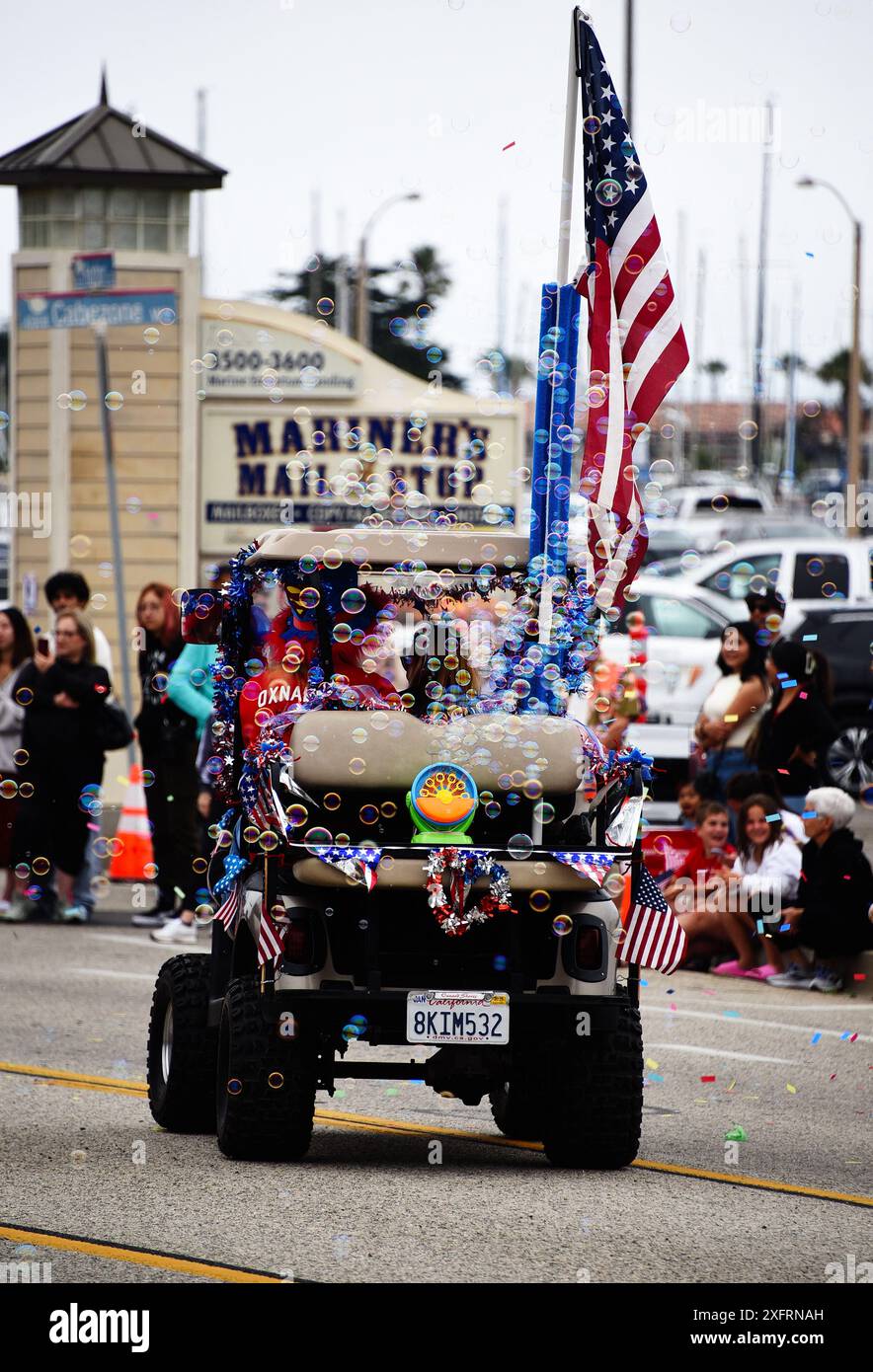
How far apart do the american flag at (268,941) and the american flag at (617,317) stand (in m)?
2.66

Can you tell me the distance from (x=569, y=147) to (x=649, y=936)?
14.2 feet

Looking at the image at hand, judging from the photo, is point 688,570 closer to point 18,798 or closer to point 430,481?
point 430,481

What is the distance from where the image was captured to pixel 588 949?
7.39 metres

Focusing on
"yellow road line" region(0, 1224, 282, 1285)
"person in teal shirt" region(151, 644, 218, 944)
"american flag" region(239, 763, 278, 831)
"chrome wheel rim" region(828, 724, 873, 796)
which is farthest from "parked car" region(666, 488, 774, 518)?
"yellow road line" region(0, 1224, 282, 1285)

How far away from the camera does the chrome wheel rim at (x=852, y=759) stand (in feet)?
64.6

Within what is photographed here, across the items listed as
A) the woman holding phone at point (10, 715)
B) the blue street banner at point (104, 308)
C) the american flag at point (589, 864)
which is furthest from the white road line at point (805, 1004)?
the blue street banner at point (104, 308)

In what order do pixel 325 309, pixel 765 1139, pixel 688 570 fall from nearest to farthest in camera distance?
pixel 765 1139, pixel 325 309, pixel 688 570

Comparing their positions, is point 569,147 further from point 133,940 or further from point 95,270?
point 95,270

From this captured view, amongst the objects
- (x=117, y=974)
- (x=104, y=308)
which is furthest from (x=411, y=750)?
(x=104, y=308)

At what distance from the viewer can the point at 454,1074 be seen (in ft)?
24.5

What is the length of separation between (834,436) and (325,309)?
100167mm

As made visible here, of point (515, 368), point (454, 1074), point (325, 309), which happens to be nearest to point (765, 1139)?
point (454, 1074)

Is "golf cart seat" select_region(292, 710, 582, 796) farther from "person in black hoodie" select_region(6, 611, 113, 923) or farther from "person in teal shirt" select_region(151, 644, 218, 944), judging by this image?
"person in black hoodie" select_region(6, 611, 113, 923)

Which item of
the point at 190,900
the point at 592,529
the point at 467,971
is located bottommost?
the point at 190,900
